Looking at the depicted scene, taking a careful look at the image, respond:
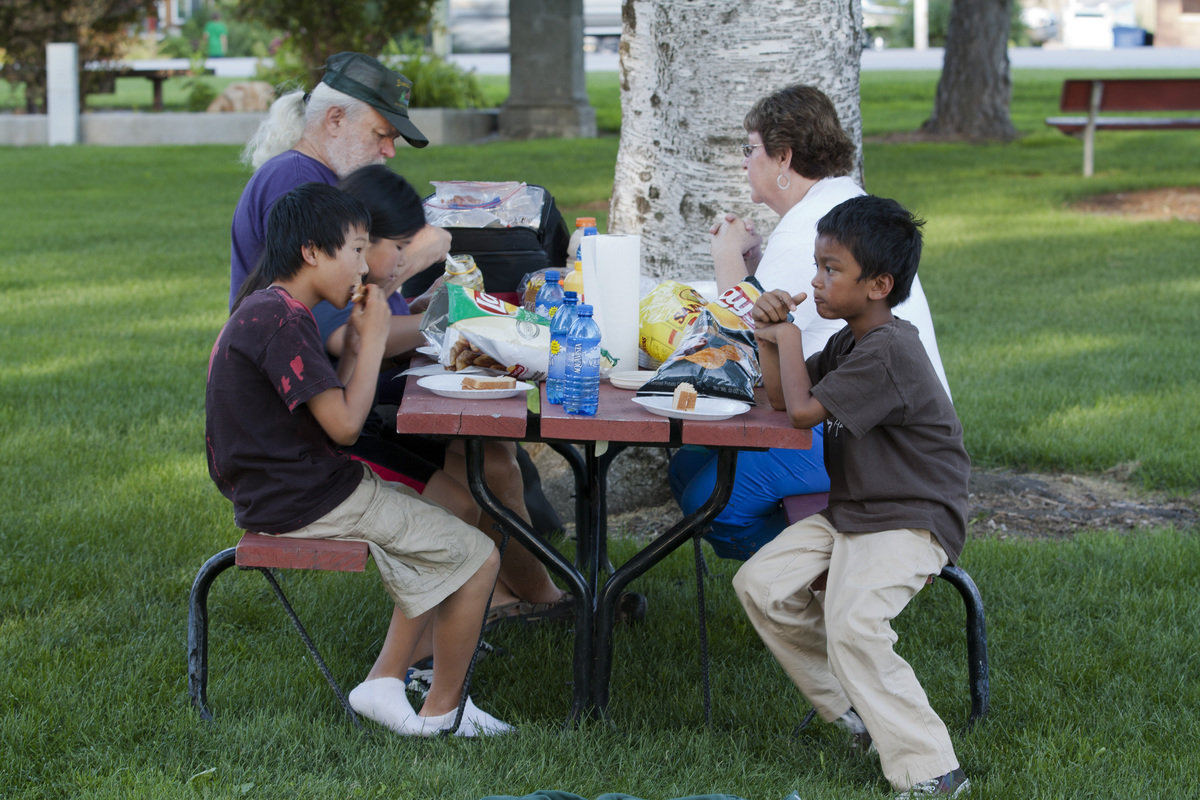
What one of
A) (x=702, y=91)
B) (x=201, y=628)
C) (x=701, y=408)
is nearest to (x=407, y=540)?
(x=201, y=628)

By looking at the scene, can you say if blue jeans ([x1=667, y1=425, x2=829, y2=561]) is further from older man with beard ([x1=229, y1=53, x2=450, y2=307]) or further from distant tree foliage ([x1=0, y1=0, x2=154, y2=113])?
distant tree foliage ([x1=0, y1=0, x2=154, y2=113])

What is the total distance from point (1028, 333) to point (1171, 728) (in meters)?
4.64

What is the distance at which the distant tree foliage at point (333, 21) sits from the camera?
2056 centimetres

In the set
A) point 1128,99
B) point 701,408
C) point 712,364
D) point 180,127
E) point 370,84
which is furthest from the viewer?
point 180,127

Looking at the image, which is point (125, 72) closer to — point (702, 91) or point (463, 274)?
point (702, 91)

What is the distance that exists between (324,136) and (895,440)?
6.63 ft

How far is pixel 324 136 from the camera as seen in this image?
12.8ft

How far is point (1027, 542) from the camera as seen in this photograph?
4633 mm


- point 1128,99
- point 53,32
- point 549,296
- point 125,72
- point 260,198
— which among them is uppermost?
point 53,32

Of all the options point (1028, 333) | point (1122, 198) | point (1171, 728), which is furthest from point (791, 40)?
point (1122, 198)

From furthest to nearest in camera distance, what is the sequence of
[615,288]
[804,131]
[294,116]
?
[294,116]
[804,131]
[615,288]

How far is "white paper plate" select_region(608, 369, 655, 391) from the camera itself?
10.3 feet

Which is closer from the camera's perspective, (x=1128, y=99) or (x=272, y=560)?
(x=272, y=560)

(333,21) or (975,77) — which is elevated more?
(333,21)
